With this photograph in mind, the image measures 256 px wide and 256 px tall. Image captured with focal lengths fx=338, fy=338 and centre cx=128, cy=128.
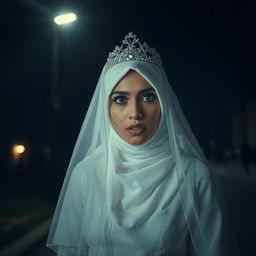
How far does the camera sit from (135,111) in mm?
2025

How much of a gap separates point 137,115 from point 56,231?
3.03ft

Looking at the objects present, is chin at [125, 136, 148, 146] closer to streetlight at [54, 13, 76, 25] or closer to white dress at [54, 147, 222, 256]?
white dress at [54, 147, 222, 256]

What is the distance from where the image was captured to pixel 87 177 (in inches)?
84.0

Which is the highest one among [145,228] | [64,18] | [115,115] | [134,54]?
[64,18]

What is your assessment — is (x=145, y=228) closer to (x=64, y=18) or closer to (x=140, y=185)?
(x=140, y=185)

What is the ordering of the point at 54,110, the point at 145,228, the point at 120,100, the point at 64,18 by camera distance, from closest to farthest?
the point at 145,228 < the point at 120,100 < the point at 64,18 < the point at 54,110

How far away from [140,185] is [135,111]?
1.46 feet

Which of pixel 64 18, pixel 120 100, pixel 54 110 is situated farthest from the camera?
pixel 54 110

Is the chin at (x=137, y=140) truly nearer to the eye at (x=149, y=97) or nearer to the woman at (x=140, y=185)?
the woman at (x=140, y=185)

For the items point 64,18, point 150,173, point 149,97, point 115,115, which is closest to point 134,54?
point 149,97

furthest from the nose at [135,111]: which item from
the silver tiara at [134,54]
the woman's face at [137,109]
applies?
the silver tiara at [134,54]

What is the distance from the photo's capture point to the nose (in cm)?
203

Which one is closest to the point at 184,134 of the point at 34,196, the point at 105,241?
the point at 105,241

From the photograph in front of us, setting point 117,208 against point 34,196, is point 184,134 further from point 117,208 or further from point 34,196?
point 34,196
